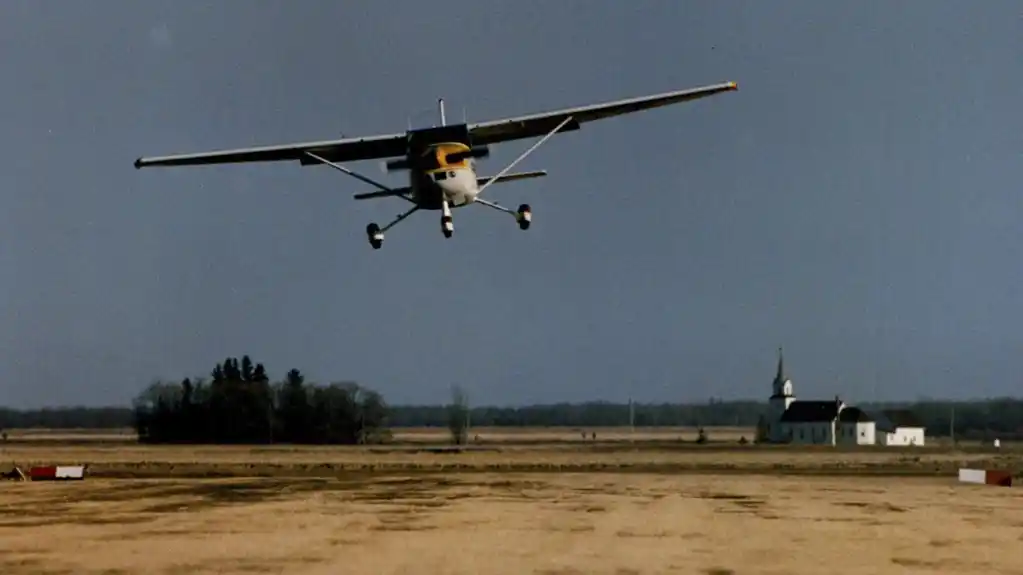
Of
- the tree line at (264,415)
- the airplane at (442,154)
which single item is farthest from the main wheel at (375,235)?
the tree line at (264,415)

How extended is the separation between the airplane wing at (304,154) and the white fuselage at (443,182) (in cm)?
239

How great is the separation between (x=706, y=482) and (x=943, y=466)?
1989 cm

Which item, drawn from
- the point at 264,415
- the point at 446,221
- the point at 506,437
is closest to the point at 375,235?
the point at 446,221

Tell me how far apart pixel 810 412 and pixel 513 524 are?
9313 centimetres

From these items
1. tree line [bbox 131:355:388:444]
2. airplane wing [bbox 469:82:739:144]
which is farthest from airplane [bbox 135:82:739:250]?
tree line [bbox 131:355:388:444]

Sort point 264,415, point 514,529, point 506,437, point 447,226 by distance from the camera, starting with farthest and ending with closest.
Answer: point 506,437, point 264,415, point 447,226, point 514,529

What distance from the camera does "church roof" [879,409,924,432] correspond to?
4715 inches

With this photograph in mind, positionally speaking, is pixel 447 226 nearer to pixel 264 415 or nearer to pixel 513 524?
pixel 513 524

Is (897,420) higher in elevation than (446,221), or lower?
lower

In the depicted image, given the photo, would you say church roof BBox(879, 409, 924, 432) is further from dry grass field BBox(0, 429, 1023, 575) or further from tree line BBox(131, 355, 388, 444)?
dry grass field BBox(0, 429, 1023, 575)

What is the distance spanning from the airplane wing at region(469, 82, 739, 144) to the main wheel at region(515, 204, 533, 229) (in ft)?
7.39

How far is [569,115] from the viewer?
36219 millimetres

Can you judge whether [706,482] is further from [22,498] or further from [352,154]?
[22,498]

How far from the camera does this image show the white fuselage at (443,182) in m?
33.5
